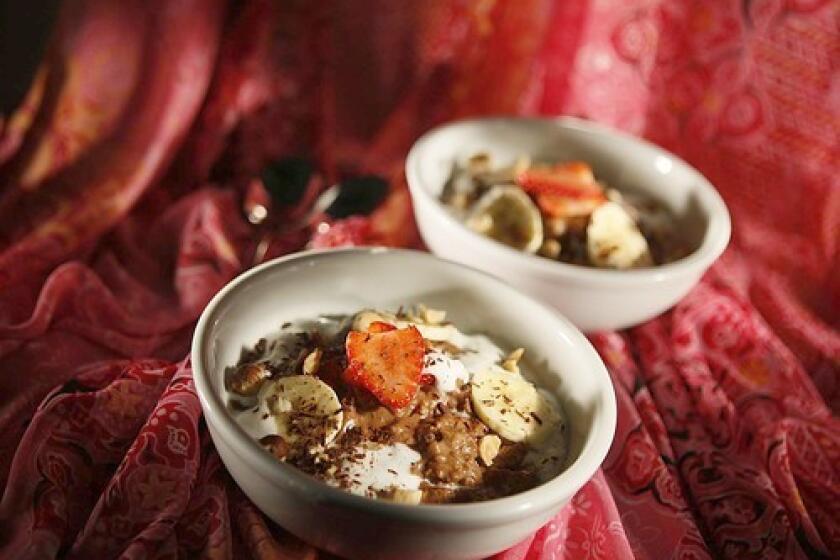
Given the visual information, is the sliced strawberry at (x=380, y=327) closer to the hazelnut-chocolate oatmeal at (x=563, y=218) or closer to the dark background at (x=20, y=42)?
the hazelnut-chocolate oatmeal at (x=563, y=218)

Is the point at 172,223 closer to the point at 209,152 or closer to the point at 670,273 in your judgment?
the point at 209,152

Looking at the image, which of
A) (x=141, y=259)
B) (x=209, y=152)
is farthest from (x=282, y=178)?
(x=141, y=259)

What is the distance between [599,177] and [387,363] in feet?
2.04

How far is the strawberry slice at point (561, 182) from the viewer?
1.11m

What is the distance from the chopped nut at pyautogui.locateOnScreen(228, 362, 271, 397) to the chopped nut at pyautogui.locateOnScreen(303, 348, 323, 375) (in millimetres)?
35

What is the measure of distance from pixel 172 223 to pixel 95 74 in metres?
0.23

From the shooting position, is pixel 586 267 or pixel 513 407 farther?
pixel 586 267

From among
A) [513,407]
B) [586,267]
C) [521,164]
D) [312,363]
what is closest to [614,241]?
[586,267]

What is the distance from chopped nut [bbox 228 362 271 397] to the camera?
78 cm

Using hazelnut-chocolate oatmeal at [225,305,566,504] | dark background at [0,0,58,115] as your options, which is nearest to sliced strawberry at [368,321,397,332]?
hazelnut-chocolate oatmeal at [225,305,566,504]

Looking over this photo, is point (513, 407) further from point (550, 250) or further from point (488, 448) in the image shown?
point (550, 250)

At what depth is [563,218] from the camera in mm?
1080

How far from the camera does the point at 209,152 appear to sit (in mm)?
1310

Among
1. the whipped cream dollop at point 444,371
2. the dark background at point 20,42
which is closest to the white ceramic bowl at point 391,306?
the whipped cream dollop at point 444,371
